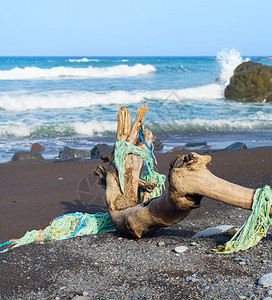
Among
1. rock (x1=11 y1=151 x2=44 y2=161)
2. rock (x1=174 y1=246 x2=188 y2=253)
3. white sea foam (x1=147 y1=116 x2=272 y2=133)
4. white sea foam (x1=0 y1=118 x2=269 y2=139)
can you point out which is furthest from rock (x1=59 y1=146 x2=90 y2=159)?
rock (x1=174 y1=246 x2=188 y2=253)

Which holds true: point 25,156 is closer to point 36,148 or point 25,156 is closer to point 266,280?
point 36,148

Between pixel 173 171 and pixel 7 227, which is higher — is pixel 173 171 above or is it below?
above

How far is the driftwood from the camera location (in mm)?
3646

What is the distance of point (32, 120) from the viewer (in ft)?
53.5

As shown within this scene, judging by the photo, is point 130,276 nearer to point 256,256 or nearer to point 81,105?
point 256,256

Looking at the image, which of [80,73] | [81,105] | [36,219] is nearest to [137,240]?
[36,219]

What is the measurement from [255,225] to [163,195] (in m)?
0.88

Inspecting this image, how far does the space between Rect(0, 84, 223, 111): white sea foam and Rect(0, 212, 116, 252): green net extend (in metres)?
15.5

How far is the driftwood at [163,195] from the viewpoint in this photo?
3.65 meters

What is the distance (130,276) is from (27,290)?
0.85m

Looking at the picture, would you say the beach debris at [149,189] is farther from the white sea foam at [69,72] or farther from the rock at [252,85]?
the white sea foam at [69,72]

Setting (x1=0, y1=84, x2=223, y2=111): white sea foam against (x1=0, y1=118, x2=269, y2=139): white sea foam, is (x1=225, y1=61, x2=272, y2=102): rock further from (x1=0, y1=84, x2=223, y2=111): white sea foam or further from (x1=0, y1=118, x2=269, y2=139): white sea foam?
(x1=0, y1=118, x2=269, y2=139): white sea foam

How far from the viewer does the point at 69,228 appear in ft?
15.6

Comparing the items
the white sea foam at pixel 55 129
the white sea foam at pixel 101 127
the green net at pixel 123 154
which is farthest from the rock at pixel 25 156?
the green net at pixel 123 154
